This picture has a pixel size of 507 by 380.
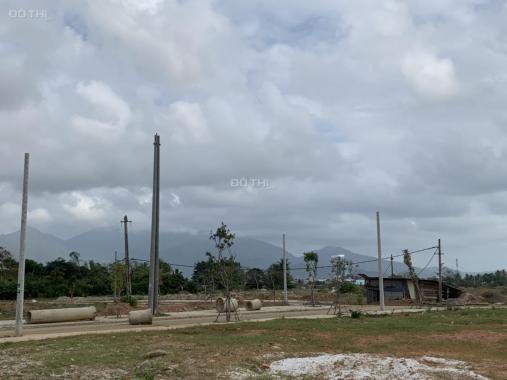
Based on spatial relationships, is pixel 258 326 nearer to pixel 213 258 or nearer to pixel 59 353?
pixel 213 258

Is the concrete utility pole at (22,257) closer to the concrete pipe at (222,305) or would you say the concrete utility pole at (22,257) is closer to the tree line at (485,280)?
the concrete pipe at (222,305)

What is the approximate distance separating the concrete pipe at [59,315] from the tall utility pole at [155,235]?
133 inches

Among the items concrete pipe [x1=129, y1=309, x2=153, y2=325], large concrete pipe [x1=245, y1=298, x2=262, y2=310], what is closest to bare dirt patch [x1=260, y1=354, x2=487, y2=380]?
concrete pipe [x1=129, y1=309, x2=153, y2=325]

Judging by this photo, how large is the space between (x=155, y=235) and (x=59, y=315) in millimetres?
6749

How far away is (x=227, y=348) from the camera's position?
15.6m

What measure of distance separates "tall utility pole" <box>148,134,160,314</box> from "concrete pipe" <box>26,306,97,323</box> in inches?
133

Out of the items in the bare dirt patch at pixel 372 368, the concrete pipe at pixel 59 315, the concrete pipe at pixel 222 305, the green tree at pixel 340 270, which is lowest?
the bare dirt patch at pixel 372 368

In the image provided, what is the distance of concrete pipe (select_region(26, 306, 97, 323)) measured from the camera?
2834 centimetres

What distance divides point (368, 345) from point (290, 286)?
69.0 metres

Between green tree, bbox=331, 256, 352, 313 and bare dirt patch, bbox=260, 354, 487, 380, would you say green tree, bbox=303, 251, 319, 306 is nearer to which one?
green tree, bbox=331, 256, 352, 313

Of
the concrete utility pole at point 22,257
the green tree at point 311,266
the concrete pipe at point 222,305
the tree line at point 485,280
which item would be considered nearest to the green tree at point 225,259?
the concrete pipe at point 222,305

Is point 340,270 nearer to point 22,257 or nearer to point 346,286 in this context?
point 346,286

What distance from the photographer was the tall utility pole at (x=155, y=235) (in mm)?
32312

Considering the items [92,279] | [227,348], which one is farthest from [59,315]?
[92,279]
